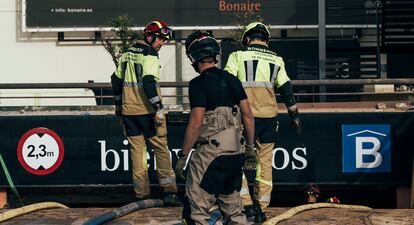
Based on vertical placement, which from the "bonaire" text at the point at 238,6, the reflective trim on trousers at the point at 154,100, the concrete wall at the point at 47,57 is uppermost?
the "bonaire" text at the point at 238,6

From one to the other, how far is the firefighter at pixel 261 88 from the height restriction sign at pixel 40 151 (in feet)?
10.5

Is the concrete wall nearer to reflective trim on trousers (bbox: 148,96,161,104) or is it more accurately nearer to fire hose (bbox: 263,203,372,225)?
reflective trim on trousers (bbox: 148,96,161,104)

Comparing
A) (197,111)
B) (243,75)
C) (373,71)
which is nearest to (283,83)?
(243,75)

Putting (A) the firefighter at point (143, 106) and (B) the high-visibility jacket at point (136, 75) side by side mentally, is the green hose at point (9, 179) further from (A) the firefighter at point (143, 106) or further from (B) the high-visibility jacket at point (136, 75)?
Result: (B) the high-visibility jacket at point (136, 75)

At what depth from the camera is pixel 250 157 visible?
23.2 ft

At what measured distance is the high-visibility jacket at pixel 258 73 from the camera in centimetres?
785

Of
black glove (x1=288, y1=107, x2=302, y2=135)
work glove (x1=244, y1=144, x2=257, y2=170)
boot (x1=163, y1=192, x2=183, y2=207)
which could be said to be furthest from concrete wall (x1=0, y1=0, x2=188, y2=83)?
work glove (x1=244, y1=144, x2=257, y2=170)

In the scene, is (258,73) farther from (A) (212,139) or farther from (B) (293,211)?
(A) (212,139)

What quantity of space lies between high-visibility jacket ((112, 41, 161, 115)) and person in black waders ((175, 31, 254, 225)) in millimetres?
A: 2048

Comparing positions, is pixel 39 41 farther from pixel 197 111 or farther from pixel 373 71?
pixel 197 111

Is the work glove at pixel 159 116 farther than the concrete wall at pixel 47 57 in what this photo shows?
No

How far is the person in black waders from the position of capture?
21.1 feet

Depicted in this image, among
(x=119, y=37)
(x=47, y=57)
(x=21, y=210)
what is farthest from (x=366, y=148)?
(x=47, y=57)

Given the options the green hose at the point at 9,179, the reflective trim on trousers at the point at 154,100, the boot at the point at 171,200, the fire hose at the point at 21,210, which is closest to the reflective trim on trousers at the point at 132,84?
the reflective trim on trousers at the point at 154,100
